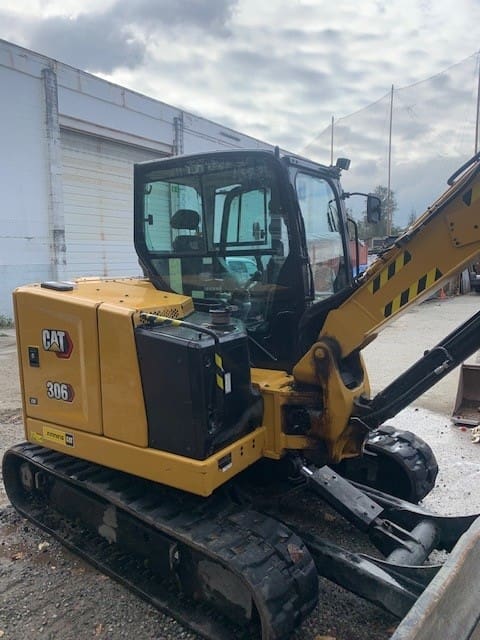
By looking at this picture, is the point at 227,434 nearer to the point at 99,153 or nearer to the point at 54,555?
the point at 54,555

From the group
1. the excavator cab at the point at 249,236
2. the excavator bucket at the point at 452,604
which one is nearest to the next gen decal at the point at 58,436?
the excavator cab at the point at 249,236

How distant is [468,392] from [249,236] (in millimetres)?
4462

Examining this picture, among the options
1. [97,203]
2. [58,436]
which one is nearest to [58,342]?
[58,436]

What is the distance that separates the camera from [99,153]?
1569 cm

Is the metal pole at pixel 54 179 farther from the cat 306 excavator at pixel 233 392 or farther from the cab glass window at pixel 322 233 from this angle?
the cab glass window at pixel 322 233

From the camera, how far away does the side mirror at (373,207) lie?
3895mm

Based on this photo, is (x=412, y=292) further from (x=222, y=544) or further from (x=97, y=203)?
(x=97, y=203)

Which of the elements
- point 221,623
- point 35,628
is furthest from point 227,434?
point 35,628

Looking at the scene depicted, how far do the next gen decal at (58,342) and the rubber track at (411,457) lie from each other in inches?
87.0

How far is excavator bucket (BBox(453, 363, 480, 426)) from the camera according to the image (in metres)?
6.28

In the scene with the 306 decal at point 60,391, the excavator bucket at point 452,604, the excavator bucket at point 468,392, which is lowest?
the excavator bucket at point 468,392

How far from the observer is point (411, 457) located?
152 inches

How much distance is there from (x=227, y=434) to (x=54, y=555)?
5.24 ft

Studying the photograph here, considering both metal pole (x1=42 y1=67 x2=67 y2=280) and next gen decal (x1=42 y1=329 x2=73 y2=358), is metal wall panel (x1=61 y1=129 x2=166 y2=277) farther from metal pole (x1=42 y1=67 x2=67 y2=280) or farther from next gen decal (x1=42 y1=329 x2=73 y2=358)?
next gen decal (x1=42 y1=329 x2=73 y2=358)
